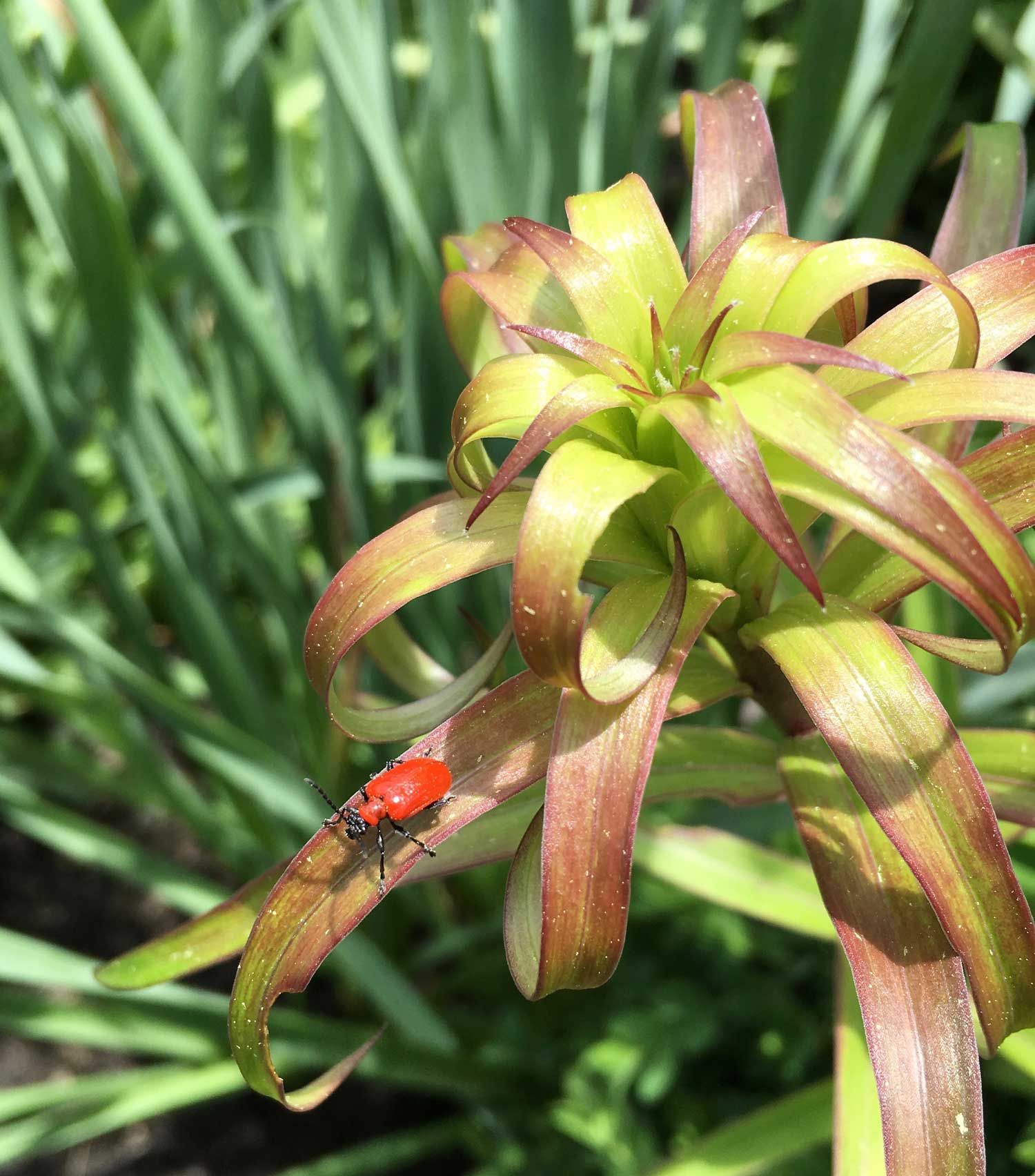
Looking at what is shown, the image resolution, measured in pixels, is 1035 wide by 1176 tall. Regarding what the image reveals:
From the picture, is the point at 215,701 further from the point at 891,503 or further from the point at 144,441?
the point at 891,503

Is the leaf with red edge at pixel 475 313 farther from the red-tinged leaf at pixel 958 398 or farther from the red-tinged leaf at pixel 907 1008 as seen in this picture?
the red-tinged leaf at pixel 907 1008

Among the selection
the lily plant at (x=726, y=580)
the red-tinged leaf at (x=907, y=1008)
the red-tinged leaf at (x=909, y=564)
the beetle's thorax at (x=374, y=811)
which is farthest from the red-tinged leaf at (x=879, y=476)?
the beetle's thorax at (x=374, y=811)

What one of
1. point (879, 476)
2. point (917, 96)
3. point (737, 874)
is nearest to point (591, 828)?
point (879, 476)

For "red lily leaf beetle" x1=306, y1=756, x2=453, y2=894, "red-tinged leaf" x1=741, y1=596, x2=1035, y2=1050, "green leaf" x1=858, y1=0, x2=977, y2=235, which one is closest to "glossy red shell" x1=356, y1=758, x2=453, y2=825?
"red lily leaf beetle" x1=306, y1=756, x2=453, y2=894

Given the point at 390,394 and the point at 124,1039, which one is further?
the point at 390,394

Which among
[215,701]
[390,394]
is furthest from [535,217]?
[215,701]

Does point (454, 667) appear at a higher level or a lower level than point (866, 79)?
lower

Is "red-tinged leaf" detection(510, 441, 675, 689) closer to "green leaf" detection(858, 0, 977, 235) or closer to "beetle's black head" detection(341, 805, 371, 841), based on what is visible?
"beetle's black head" detection(341, 805, 371, 841)
